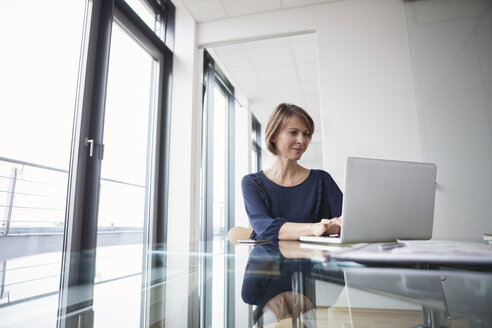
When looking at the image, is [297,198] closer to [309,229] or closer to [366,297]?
[309,229]

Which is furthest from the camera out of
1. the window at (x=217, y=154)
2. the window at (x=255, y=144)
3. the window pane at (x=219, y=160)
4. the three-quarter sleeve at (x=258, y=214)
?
the window at (x=255, y=144)

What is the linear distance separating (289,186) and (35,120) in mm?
1480

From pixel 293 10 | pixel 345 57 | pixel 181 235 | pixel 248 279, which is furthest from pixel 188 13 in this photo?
pixel 248 279

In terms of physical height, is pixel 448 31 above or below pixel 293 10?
below

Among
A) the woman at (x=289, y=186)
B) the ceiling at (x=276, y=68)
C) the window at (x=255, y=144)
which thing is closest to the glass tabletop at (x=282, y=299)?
the woman at (x=289, y=186)

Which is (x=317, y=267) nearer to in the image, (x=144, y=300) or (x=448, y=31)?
(x=144, y=300)

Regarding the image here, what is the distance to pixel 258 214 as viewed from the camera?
1.49 m

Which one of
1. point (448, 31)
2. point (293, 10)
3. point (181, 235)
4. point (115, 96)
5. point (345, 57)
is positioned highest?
point (293, 10)

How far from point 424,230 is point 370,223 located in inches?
8.5

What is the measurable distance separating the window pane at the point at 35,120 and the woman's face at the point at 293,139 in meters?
1.31

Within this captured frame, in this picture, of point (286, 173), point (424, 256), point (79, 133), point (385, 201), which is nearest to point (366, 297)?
point (424, 256)

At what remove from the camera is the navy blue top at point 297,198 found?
1695mm

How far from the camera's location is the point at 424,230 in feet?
3.12

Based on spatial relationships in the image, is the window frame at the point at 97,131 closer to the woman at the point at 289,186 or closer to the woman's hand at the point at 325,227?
the woman at the point at 289,186
